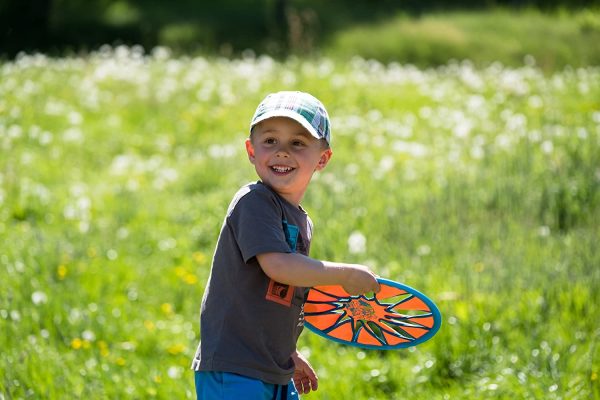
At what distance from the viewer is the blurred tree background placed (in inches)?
690

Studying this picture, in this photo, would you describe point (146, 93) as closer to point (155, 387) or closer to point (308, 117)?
point (155, 387)

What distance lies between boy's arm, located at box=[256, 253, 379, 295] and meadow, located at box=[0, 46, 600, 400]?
5.01 feet

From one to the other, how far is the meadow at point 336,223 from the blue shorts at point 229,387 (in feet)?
4.23

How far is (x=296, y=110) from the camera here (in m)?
2.56

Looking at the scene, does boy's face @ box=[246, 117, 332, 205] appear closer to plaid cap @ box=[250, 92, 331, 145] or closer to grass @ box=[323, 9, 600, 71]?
plaid cap @ box=[250, 92, 331, 145]

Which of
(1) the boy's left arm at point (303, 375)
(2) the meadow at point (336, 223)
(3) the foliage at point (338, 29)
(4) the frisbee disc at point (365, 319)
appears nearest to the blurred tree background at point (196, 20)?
(3) the foliage at point (338, 29)

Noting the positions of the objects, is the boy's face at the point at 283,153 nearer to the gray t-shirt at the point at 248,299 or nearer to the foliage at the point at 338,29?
the gray t-shirt at the point at 248,299

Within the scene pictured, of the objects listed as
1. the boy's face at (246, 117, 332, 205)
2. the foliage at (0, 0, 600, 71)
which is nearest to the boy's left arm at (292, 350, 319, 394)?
the boy's face at (246, 117, 332, 205)

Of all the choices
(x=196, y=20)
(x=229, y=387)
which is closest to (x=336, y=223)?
(x=229, y=387)

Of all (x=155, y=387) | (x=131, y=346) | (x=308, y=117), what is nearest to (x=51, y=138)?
(x=131, y=346)

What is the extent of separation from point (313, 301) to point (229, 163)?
178 inches

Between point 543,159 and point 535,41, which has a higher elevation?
point 535,41

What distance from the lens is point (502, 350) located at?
4.13 meters

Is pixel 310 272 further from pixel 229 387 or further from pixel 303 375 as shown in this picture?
pixel 303 375
